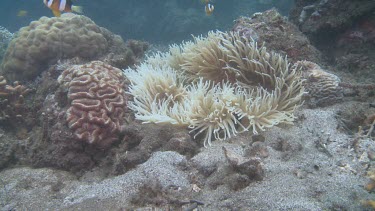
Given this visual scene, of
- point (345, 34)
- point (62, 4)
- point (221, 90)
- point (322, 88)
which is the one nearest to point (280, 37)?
point (322, 88)

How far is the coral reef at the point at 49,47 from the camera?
6.53 metres

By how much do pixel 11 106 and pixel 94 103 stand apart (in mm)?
2397

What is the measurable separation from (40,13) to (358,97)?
102ft

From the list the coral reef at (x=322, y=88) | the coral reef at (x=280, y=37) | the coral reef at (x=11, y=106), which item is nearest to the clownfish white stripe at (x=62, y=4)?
the coral reef at (x=11, y=106)

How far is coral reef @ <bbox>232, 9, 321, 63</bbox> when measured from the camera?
500 centimetres

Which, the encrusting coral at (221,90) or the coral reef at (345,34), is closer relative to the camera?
the encrusting coral at (221,90)

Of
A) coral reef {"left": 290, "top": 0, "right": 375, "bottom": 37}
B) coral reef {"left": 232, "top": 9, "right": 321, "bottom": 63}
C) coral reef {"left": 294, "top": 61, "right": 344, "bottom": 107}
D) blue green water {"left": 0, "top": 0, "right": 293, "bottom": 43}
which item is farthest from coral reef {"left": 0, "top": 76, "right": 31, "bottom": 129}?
blue green water {"left": 0, "top": 0, "right": 293, "bottom": 43}

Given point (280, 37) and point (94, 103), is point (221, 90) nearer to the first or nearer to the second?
point (280, 37)

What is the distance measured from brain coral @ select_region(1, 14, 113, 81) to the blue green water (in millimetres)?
14946

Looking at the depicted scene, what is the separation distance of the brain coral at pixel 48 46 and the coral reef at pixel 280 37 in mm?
3465

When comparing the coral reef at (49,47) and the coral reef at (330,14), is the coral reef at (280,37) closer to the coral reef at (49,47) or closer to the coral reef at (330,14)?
the coral reef at (330,14)

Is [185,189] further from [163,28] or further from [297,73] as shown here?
[163,28]

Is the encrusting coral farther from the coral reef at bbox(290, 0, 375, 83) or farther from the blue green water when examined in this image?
the blue green water

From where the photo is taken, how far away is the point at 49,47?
652 cm
